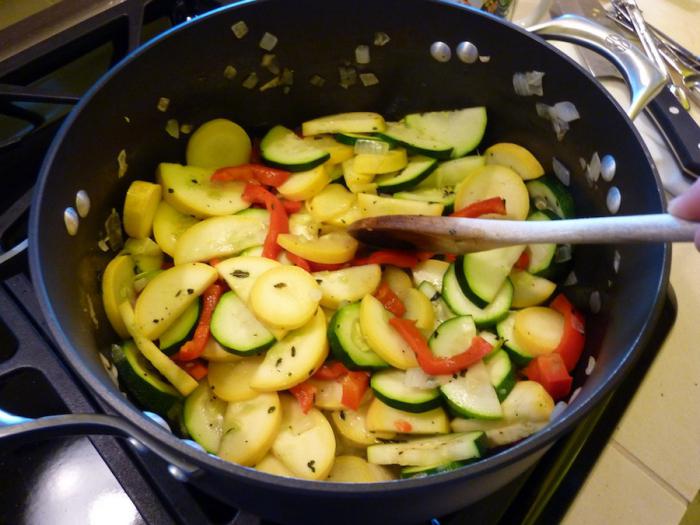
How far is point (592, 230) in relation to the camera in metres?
0.81

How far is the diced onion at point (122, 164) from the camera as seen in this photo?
3.61 feet

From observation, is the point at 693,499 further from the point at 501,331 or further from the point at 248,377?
the point at 248,377

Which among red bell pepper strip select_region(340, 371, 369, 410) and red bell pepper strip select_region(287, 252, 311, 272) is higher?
red bell pepper strip select_region(287, 252, 311, 272)

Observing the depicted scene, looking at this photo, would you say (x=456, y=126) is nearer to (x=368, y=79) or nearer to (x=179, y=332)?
(x=368, y=79)

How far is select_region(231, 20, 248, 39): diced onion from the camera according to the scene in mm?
1126

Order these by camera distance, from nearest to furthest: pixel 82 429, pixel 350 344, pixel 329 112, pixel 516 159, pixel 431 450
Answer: pixel 82 429 → pixel 431 450 → pixel 350 344 → pixel 516 159 → pixel 329 112

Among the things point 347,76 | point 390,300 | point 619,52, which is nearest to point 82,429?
point 390,300

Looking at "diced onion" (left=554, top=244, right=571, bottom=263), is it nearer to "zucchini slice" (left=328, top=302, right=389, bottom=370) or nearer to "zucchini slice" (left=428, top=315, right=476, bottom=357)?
"zucchini slice" (left=428, top=315, right=476, bottom=357)

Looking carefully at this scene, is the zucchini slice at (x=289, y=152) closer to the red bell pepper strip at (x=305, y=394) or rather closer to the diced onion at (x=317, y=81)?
the diced onion at (x=317, y=81)

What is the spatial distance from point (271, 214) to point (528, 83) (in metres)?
0.55

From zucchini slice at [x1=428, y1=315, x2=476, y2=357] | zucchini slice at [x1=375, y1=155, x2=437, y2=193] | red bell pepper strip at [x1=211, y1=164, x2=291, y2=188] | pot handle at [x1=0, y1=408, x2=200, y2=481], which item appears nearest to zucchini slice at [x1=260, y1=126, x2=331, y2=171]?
red bell pepper strip at [x1=211, y1=164, x2=291, y2=188]

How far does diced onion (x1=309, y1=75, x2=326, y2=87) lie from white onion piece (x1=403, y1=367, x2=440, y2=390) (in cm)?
66

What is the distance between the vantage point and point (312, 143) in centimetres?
129

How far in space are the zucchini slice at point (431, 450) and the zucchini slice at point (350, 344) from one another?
136mm
